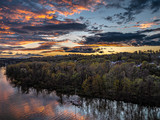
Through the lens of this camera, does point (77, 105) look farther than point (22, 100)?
No

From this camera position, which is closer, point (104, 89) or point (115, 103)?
point (115, 103)

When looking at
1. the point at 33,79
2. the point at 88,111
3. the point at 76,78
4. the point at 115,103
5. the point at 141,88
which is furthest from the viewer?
the point at 33,79

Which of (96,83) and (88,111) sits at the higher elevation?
(96,83)

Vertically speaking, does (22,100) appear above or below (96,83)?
below

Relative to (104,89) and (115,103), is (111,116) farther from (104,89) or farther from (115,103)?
(104,89)

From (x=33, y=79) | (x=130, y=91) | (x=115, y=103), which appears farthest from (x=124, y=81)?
(x=33, y=79)

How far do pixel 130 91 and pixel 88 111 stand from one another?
16.1m

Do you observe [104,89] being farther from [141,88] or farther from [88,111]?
[88,111]

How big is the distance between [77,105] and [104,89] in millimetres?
12705

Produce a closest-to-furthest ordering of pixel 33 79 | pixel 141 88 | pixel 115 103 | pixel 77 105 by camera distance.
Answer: pixel 77 105 < pixel 115 103 < pixel 141 88 < pixel 33 79

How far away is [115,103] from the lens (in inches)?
1382

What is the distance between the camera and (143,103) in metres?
34.4

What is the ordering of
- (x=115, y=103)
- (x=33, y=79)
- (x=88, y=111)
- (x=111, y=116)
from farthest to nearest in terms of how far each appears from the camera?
(x=33, y=79) → (x=115, y=103) → (x=88, y=111) → (x=111, y=116)

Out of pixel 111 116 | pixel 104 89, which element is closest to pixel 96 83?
pixel 104 89
